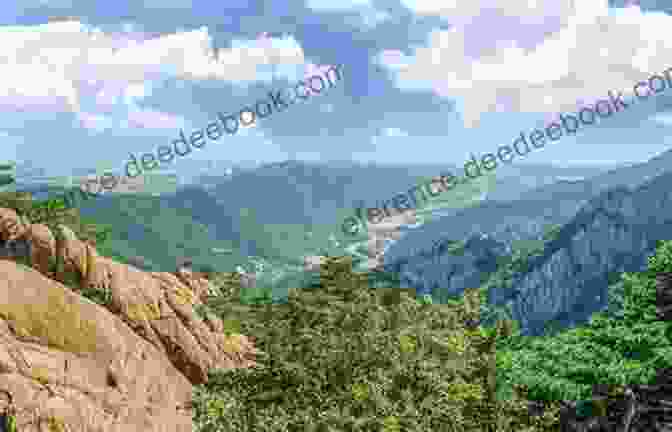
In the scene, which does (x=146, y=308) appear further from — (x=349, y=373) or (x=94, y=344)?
(x=349, y=373)

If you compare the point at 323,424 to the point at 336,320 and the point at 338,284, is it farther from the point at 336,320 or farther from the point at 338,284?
the point at 338,284

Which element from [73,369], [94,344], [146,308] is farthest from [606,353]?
[146,308]

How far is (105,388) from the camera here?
3641cm

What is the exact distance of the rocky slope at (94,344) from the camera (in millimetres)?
31281

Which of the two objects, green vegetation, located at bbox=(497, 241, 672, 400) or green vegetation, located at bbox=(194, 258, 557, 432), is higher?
green vegetation, located at bbox=(497, 241, 672, 400)

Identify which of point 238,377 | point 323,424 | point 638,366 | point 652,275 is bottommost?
point 238,377

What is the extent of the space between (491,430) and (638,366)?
24.4 feet

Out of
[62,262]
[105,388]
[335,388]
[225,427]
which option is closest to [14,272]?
[105,388]

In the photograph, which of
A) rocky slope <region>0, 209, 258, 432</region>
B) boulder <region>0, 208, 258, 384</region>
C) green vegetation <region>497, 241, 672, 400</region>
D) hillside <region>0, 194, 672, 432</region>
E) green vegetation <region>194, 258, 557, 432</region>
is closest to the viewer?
green vegetation <region>497, 241, 672, 400</region>

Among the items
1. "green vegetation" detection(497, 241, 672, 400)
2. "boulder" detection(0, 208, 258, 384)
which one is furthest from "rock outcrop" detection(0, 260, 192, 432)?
"green vegetation" detection(497, 241, 672, 400)

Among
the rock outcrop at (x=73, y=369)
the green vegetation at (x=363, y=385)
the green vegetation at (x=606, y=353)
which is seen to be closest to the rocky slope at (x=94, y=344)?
the rock outcrop at (x=73, y=369)

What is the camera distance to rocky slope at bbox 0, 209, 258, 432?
31281mm

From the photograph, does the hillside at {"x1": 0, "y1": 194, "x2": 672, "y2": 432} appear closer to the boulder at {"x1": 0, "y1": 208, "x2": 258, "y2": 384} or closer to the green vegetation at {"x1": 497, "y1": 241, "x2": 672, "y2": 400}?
the green vegetation at {"x1": 497, "y1": 241, "x2": 672, "y2": 400}

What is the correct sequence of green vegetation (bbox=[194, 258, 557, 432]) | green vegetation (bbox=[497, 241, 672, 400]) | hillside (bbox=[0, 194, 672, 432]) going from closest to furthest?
green vegetation (bbox=[497, 241, 672, 400]) < green vegetation (bbox=[194, 258, 557, 432]) < hillside (bbox=[0, 194, 672, 432])
